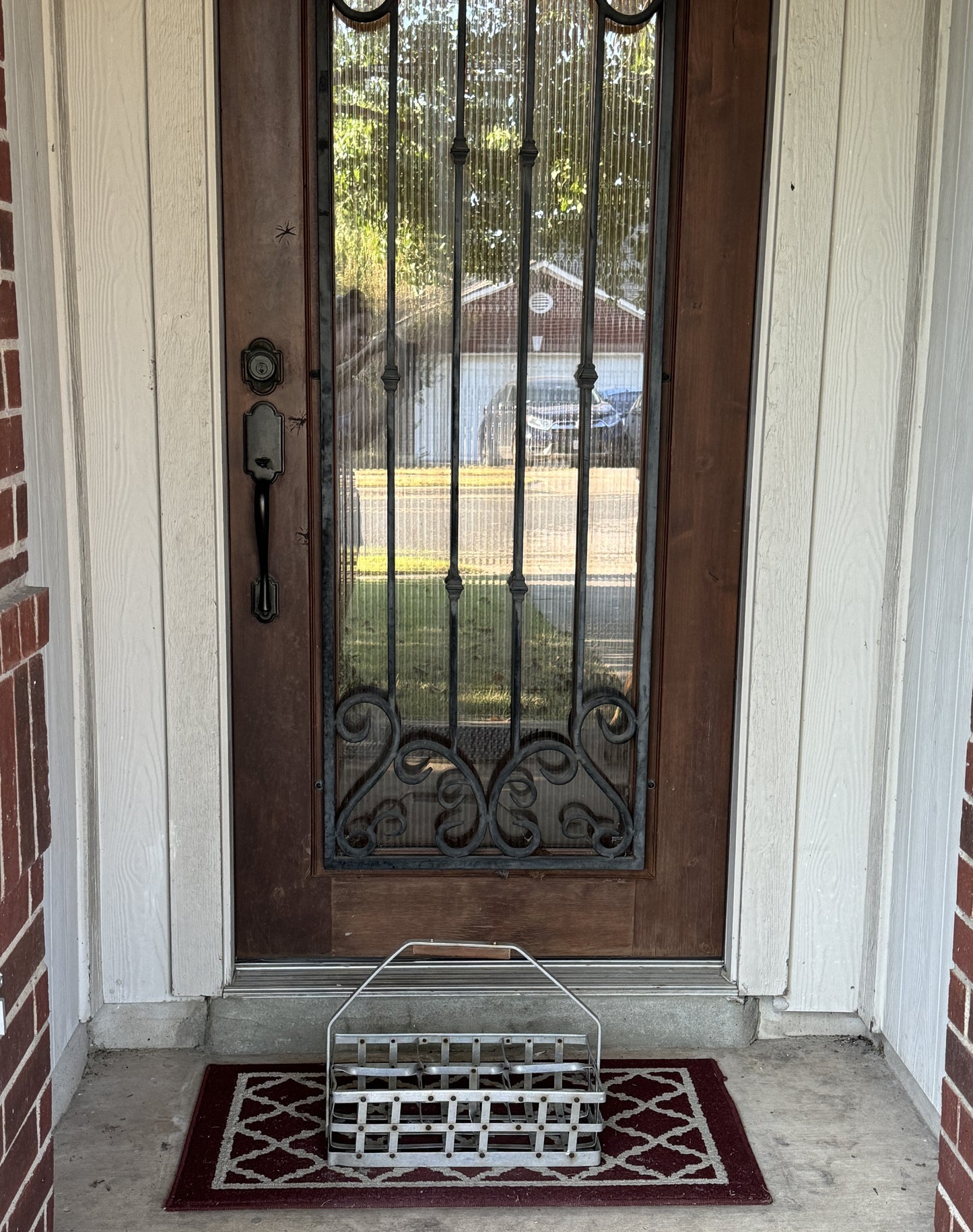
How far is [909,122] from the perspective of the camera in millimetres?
2295

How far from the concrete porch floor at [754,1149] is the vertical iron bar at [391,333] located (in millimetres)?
901

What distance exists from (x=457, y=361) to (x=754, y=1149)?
5.09 feet

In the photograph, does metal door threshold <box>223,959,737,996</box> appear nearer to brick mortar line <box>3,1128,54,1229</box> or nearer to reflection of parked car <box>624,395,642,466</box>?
brick mortar line <box>3,1128,54,1229</box>

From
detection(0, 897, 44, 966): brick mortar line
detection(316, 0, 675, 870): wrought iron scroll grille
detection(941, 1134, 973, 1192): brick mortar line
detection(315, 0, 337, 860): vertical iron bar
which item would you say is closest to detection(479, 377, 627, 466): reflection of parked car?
detection(316, 0, 675, 870): wrought iron scroll grille

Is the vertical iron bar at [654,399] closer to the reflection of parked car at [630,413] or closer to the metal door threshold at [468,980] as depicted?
the reflection of parked car at [630,413]

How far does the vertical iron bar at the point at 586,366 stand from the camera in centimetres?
234

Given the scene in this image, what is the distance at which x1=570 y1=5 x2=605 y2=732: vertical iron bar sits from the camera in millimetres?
2342

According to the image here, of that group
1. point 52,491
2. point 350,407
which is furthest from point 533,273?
point 52,491

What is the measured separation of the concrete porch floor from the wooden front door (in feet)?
0.99

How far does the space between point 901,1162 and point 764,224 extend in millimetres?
1718

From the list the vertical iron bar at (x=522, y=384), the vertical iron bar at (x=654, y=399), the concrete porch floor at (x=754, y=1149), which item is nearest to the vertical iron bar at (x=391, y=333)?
the vertical iron bar at (x=522, y=384)

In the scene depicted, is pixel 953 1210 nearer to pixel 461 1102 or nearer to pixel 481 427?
pixel 461 1102

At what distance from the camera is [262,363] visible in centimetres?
239

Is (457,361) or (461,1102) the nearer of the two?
(461,1102)
